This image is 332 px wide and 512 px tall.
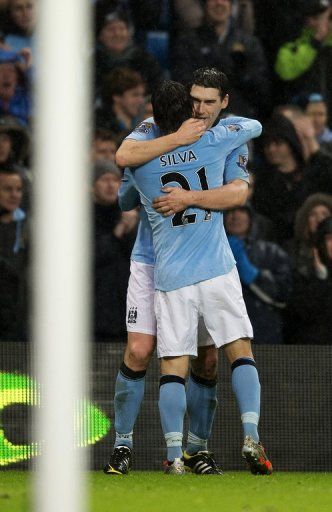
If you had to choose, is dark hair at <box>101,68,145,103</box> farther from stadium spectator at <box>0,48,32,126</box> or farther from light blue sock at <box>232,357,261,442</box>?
light blue sock at <box>232,357,261,442</box>

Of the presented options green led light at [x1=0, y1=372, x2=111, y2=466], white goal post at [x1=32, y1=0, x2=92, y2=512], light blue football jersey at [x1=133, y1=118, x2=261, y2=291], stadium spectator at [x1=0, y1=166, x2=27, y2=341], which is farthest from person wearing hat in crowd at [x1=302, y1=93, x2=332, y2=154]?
white goal post at [x1=32, y1=0, x2=92, y2=512]

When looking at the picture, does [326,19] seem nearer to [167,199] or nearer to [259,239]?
[259,239]

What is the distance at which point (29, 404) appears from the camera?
5.91m

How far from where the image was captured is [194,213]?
472cm

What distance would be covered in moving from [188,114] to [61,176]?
309 centimetres

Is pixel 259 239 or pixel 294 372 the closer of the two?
pixel 294 372

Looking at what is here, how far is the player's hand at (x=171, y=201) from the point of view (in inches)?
184

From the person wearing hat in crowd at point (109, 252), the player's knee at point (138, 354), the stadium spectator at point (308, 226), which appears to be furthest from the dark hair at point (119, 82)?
the player's knee at point (138, 354)

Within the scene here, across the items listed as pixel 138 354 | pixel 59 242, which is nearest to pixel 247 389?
pixel 138 354

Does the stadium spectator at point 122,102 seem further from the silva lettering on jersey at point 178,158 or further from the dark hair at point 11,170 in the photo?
the silva lettering on jersey at point 178,158

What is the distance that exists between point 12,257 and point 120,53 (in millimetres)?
1568

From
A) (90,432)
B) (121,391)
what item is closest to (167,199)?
(121,391)

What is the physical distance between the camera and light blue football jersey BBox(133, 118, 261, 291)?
471cm

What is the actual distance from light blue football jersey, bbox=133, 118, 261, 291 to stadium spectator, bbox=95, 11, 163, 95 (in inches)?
116
